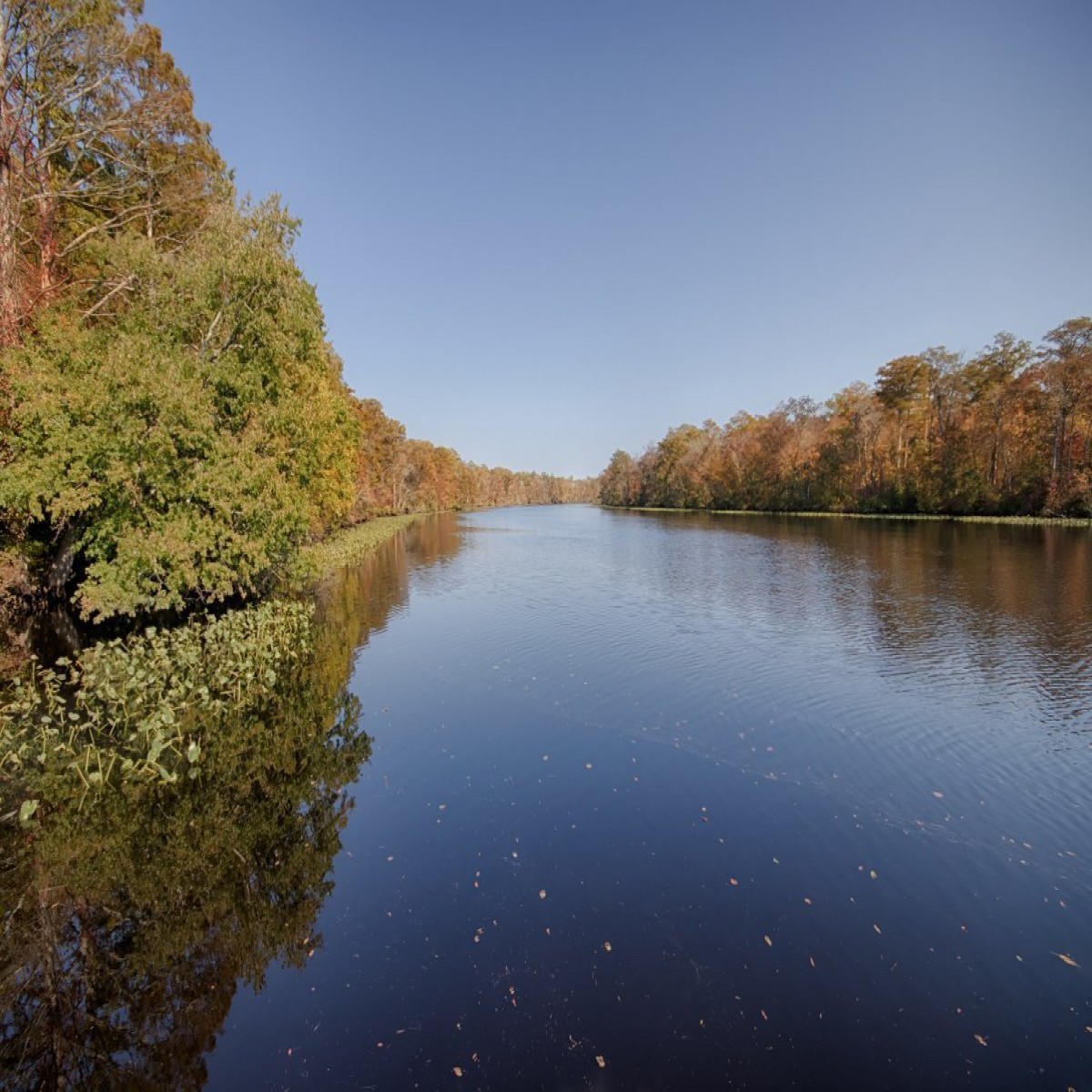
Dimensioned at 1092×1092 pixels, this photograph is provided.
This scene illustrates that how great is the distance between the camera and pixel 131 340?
50.1 feet

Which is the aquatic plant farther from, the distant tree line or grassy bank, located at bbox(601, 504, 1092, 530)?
the distant tree line

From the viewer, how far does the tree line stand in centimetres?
1446

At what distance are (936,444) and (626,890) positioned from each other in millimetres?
82538

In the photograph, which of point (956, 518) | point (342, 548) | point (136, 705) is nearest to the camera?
point (136, 705)

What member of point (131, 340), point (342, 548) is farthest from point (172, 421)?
point (342, 548)

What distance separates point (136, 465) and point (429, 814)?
12028 mm

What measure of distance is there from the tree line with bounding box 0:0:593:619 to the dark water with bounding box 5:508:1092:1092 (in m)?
6.07

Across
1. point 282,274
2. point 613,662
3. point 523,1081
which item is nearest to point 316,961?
point 523,1081

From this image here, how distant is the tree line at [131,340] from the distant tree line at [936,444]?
232ft

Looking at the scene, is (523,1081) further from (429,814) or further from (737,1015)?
(429,814)

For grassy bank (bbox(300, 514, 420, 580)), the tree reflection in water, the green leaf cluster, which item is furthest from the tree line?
the tree reflection in water

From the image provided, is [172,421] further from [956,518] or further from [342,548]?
[956,518]

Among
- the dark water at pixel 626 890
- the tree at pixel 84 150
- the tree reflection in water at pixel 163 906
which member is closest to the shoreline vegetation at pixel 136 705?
the tree reflection in water at pixel 163 906

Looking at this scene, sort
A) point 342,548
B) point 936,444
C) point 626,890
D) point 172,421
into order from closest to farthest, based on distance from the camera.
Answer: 1. point 626,890
2. point 172,421
3. point 342,548
4. point 936,444
